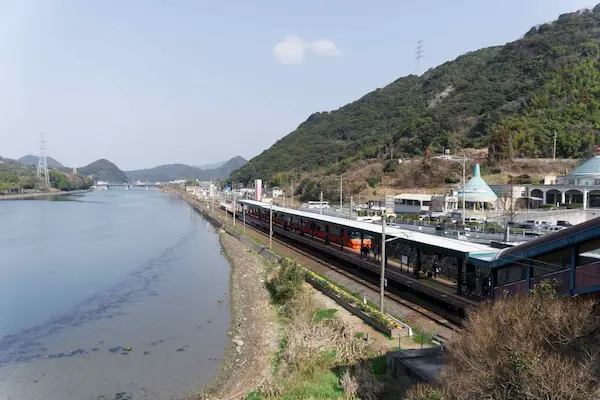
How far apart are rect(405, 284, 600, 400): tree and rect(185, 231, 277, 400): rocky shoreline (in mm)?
8167

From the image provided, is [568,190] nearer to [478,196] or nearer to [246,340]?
[478,196]

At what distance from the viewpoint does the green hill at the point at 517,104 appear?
70.2 metres

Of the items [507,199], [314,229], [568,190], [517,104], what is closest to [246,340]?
[314,229]

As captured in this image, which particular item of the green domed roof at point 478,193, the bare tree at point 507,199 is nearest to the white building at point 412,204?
the green domed roof at point 478,193

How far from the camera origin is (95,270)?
36.2 meters

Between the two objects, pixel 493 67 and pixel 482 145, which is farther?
pixel 493 67

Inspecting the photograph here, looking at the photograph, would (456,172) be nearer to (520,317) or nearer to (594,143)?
(594,143)

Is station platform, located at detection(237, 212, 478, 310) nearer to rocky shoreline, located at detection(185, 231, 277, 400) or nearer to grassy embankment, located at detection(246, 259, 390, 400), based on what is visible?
grassy embankment, located at detection(246, 259, 390, 400)

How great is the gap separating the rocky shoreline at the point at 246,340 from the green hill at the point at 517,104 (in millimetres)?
53895

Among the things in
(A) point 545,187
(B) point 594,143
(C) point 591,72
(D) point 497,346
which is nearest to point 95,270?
(D) point 497,346

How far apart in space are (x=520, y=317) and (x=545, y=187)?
159 feet

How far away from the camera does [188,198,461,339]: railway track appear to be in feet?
55.9

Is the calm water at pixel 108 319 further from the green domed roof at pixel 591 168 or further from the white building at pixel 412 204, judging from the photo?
the green domed roof at pixel 591 168

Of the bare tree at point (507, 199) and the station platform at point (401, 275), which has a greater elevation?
the bare tree at point (507, 199)
